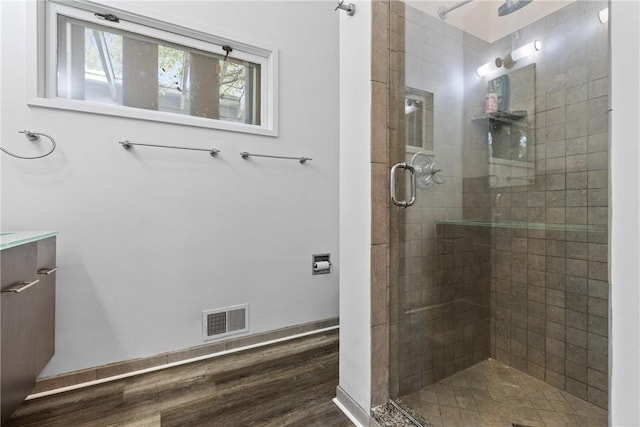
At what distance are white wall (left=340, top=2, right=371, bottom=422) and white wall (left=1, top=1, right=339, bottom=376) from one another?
0.84 metres

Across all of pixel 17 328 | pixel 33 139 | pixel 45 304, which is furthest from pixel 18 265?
pixel 33 139

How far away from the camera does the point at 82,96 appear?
163 cm

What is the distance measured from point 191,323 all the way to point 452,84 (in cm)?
210

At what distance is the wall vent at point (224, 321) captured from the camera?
1853mm

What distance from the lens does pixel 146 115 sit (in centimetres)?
169

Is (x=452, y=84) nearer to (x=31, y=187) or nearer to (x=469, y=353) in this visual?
(x=469, y=353)

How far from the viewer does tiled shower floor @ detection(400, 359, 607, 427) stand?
48.6 inches

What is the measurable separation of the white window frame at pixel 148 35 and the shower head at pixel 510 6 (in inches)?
55.6

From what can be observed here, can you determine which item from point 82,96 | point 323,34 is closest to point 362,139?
point 323,34

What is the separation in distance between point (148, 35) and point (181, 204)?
41.6 inches
